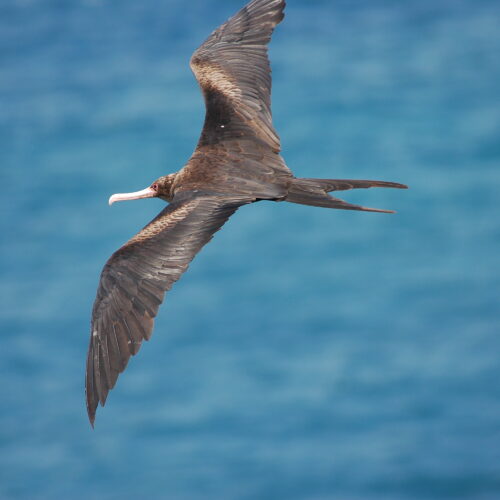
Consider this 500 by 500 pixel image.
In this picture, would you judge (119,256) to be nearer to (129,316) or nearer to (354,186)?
(129,316)

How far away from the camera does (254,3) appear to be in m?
11.6

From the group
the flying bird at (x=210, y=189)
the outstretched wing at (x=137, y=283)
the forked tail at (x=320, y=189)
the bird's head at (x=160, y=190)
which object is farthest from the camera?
the bird's head at (x=160, y=190)

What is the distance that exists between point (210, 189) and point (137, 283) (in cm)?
115

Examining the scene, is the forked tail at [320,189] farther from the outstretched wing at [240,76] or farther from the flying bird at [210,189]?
the outstretched wing at [240,76]

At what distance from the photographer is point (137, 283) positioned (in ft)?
29.1

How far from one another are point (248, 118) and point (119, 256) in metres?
2.05

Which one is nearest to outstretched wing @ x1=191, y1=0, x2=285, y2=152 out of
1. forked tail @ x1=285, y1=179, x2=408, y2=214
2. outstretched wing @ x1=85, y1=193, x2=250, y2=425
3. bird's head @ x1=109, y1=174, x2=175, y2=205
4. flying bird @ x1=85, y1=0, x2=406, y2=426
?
flying bird @ x1=85, y1=0, x2=406, y2=426

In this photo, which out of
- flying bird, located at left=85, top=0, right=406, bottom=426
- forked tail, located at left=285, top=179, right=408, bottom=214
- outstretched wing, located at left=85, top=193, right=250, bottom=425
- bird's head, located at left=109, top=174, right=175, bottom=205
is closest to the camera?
outstretched wing, located at left=85, top=193, right=250, bottom=425

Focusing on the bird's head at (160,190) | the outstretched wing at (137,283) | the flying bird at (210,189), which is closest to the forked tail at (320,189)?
the flying bird at (210,189)

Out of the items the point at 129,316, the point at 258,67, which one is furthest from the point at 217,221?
the point at 258,67

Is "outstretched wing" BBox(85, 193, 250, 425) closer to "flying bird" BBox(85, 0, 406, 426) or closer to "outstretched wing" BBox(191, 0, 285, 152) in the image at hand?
"flying bird" BBox(85, 0, 406, 426)

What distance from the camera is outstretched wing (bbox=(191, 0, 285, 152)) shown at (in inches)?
411

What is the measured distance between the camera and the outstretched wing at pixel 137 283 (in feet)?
28.2

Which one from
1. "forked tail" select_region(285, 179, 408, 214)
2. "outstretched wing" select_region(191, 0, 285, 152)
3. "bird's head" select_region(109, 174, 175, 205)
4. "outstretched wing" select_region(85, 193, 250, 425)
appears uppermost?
"outstretched wing" select_region(191, 0, 285, 152)
